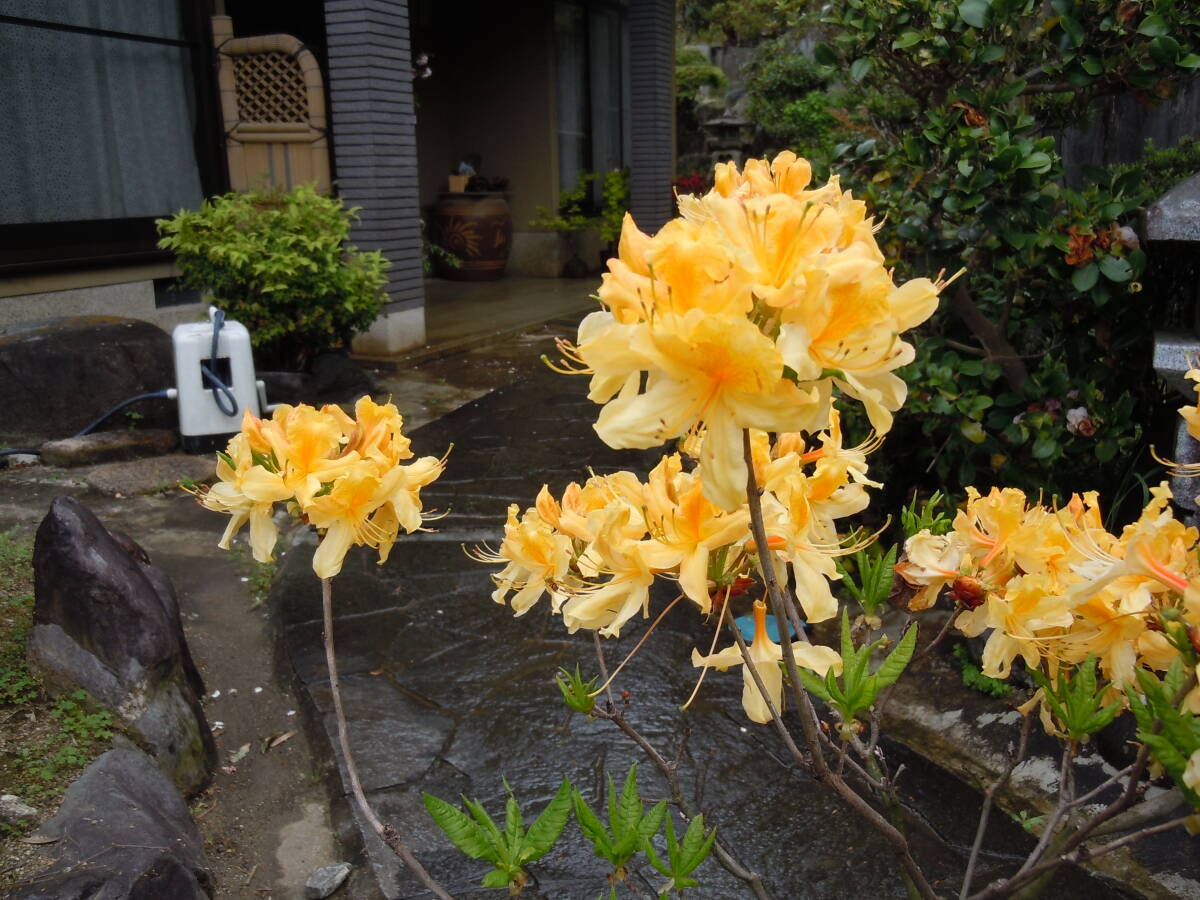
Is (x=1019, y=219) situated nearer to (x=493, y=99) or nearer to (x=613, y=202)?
(x=613, y=202)

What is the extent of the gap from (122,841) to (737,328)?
1793mm

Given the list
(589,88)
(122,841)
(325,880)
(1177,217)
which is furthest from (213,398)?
(589,88)

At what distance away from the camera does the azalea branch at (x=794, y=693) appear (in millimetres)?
968

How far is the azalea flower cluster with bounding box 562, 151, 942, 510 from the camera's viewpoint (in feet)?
2.80

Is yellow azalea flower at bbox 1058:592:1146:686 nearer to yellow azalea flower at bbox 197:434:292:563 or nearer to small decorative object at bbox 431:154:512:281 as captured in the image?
yellow azalea flower at bbox 197:434:292:563

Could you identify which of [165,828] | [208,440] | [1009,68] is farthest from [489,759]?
[208,440]

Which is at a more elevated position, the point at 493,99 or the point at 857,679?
the point at 493,99

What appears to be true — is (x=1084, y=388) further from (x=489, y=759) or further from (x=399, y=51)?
(x=399, y=51)

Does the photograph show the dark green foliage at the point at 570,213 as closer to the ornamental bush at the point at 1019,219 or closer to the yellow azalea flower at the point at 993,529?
the ornamental bush at the point at 1019,219

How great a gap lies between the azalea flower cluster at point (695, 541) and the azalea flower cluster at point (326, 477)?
19 centimetres

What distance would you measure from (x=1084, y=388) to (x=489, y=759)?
2240 millimetres

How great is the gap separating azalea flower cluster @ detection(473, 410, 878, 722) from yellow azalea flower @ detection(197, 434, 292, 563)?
1.06 ft

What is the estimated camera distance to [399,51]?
7547mm

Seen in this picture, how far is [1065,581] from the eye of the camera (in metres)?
1.25
